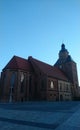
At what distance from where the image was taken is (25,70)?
3531cm

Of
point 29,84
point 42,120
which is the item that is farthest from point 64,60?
point 42,120

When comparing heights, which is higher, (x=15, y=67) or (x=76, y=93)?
(x=15, y=67)

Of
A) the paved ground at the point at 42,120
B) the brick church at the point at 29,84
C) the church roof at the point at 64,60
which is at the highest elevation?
the church roof at the point at 64,60

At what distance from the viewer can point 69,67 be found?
51.4 m

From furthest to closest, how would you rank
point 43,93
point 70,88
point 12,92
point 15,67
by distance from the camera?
point 70,88 < point 43,93 < point 15,67 < point 12,92

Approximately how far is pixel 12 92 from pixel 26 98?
4365 mm

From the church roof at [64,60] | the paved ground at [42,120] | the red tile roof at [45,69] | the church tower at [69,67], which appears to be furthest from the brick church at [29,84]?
the paved ground at [42,120]

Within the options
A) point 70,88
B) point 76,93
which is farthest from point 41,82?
point 76,93


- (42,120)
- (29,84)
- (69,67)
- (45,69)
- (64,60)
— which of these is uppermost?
(64,60)

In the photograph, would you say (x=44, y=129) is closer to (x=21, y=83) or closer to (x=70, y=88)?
(x=21, y=83)

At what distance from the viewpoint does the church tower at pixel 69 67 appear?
164ft

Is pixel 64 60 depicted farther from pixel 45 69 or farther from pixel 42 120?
pixel 42 120

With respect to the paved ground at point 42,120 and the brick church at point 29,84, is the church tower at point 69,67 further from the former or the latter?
the paved ground at point 42,120

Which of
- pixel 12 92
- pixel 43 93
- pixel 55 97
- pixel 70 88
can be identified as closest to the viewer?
pixel 12 92
